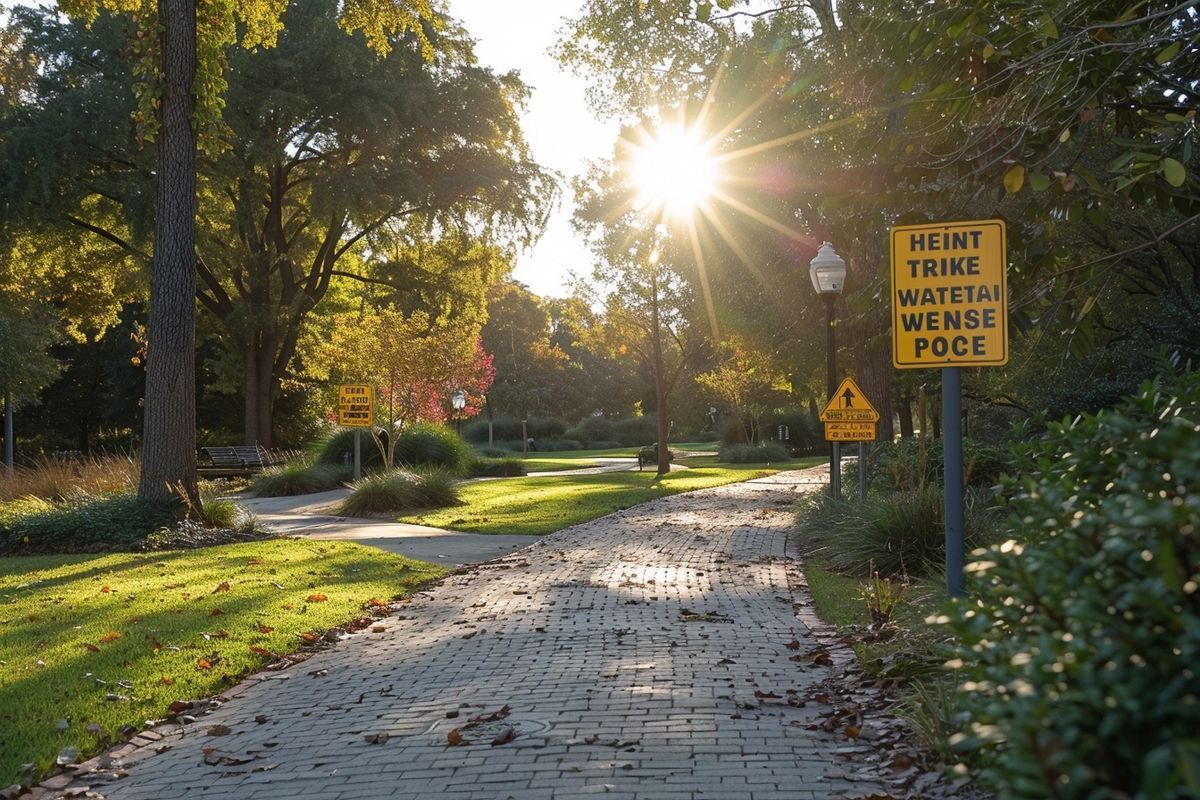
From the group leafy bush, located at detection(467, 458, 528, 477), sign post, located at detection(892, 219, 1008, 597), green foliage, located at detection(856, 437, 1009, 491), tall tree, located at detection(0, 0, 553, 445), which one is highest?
tall tree, located at detection(0, 0, 553, 445)

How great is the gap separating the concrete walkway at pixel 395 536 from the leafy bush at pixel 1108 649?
35.6ft

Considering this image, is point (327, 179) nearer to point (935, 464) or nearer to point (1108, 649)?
point (935, 464)

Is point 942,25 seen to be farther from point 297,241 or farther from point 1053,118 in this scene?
point 297,241

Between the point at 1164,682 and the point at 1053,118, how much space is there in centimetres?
547

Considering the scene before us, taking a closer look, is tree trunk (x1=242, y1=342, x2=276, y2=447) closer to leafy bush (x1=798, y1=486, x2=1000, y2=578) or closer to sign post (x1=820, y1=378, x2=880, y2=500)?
sign post (x1=820, y1=378, x2=880, y2=500)

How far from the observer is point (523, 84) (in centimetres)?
3500

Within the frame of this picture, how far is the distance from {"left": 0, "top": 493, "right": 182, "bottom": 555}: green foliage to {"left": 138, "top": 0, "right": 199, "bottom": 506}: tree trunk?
0.32 m

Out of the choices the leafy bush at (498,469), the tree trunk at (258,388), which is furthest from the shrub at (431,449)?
the tree trunk at (258,388)

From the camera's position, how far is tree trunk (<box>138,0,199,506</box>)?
53.0 feet

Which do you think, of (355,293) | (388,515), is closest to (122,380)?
(355,293)

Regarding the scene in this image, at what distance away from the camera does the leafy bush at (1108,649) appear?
7.10ft

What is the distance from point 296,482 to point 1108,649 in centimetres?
2703

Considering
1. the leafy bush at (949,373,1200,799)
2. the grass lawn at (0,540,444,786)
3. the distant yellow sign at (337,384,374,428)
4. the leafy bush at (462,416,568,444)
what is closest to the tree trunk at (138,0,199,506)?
the grass lawn at (0,540,444,786)

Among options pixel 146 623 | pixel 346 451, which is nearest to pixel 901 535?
pixel 146 623
